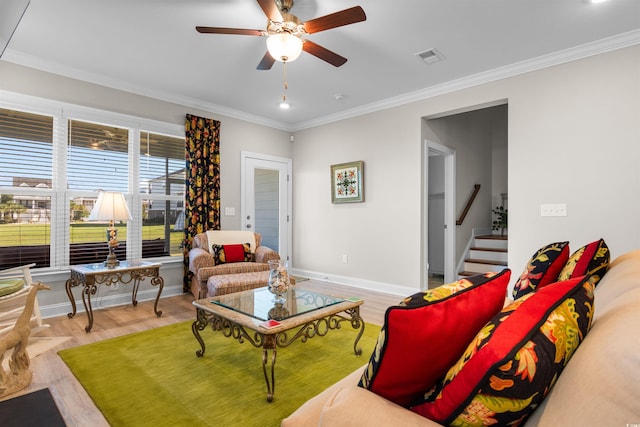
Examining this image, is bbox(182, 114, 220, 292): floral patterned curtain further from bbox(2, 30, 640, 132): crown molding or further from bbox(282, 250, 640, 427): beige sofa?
bbox(282, 250, 640, 427): beige sofa

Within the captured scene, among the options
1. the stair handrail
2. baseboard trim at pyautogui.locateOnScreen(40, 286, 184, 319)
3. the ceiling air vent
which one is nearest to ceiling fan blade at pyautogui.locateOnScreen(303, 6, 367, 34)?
the ceiling air vent

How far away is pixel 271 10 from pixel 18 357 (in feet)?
8.96

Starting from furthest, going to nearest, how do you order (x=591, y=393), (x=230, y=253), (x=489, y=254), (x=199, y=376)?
(x=489, y=254), (x=230, y=253), (x=199, y=376), (x=591, y=393)

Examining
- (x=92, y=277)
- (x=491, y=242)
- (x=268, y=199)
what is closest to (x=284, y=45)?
(x=92, y=277)

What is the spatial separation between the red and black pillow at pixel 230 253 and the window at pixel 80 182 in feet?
2.37

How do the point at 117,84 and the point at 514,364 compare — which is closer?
the point at 514,364

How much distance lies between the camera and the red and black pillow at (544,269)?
1800 millimetres

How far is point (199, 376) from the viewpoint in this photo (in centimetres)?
224

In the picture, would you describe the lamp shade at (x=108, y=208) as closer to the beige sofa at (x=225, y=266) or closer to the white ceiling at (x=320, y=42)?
the beige sofa at (x=225, y=266)

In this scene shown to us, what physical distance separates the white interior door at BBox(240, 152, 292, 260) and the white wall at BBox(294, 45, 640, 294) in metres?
1.13

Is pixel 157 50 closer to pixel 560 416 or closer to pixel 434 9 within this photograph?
pixel 434 9

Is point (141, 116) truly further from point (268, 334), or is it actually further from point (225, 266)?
point (268, 334)

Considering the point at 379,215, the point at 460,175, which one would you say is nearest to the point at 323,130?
the point at 379,215

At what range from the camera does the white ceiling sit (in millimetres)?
2631
